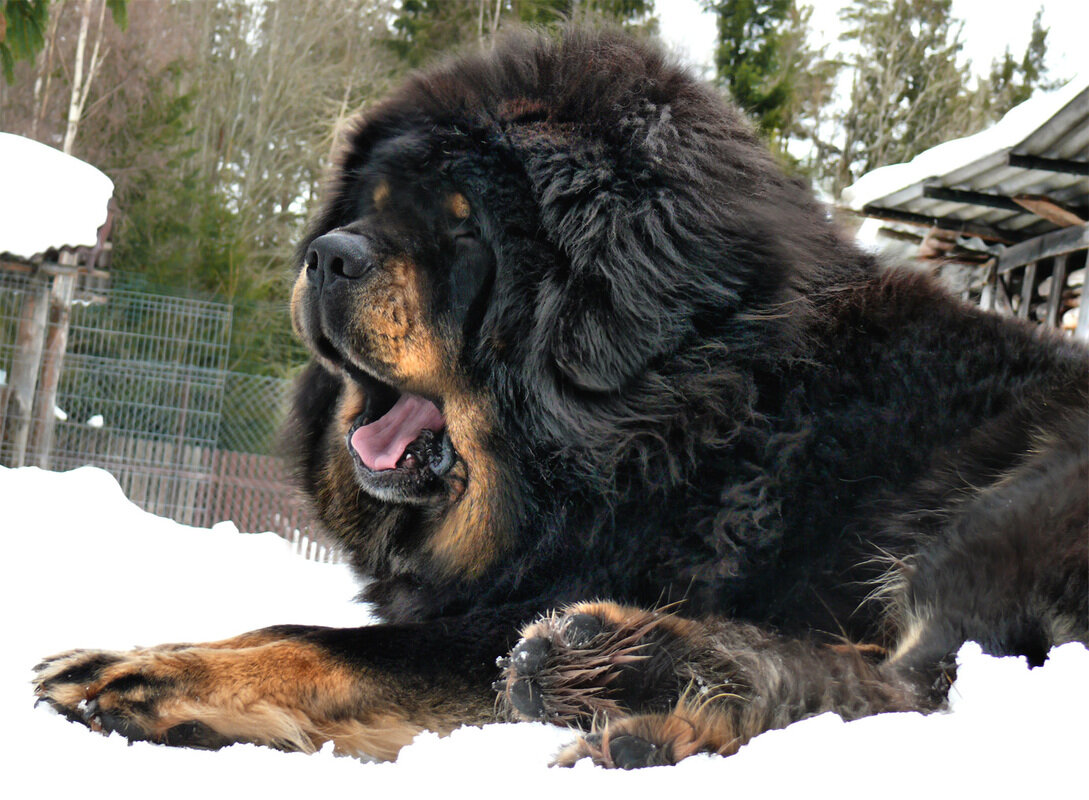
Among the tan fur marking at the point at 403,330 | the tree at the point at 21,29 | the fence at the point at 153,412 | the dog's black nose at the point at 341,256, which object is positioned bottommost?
the fence at the point at 153,412

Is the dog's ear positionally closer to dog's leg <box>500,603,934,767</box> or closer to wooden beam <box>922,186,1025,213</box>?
dog's leg <box>500,603,934,767</box>

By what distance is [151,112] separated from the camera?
55.9 feet

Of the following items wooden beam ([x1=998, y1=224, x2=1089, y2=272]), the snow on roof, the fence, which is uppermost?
wooden beam ([x1=998, y1=224, x2=1089, y2=272])

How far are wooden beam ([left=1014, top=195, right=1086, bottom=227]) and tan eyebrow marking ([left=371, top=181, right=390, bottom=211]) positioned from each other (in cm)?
638

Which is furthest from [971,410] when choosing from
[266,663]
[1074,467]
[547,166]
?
[266,663]

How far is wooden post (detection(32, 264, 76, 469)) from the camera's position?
33.4ft

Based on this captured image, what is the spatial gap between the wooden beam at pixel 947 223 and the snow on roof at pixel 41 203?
7598mm

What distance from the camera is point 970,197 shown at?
761 cm

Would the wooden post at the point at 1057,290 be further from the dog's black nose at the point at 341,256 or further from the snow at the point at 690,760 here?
the snow at the point at 690,760

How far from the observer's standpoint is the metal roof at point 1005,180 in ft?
20.3

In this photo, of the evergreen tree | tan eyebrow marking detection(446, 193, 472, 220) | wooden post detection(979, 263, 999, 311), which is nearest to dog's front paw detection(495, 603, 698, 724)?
tan eyebrow marking detection(446, 193, 472, 220)

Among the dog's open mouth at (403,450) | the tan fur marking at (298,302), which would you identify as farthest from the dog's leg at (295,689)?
the tan fur marking at (298,302)

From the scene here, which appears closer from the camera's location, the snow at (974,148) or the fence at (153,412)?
the snow at (974,148)

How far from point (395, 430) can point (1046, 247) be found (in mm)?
7670
